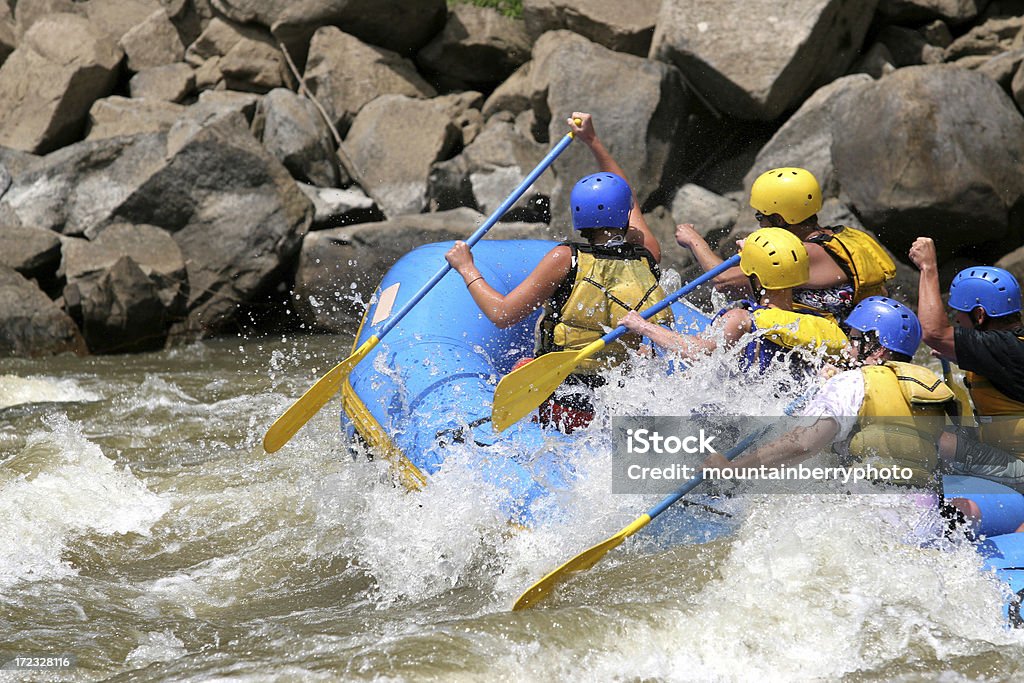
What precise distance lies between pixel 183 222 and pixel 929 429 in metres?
6.97

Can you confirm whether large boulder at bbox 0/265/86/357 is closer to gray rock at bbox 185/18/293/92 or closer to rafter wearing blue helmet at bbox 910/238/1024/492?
gray rock at bbox 185/18/293/92

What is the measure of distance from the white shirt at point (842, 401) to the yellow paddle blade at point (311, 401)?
204 centimetres

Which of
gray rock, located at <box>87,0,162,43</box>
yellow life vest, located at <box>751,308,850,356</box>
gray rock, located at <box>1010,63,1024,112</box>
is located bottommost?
yellow life vest, located at <box>751,308,850,356</box>

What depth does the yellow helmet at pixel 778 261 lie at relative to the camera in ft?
13.1

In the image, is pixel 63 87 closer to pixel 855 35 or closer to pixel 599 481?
pixel 855 35

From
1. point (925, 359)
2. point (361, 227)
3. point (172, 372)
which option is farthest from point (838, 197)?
point (172, 372)

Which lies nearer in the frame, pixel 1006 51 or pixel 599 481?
pixel 599 481

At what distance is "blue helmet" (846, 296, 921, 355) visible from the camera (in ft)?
12.4

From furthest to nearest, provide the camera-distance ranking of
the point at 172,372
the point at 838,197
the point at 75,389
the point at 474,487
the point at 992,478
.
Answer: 1. the point at 838,197
2. the point at 172,372
3. the point at 75,389
4. the point at 474,487
5. the point at 992,478

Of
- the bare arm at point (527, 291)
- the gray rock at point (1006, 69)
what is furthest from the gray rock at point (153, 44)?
the bare arm at point (527, 291)

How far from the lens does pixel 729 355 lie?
400 centimetres

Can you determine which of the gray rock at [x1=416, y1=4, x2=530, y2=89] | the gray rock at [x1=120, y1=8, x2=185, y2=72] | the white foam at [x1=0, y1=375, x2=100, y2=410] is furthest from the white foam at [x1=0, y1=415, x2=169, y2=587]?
the gray rock at [x1=120, y1=8, x2=185, y2=72]

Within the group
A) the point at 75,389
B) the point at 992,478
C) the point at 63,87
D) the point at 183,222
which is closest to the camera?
the point at 992,478

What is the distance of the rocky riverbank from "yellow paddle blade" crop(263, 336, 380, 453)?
3833mm
